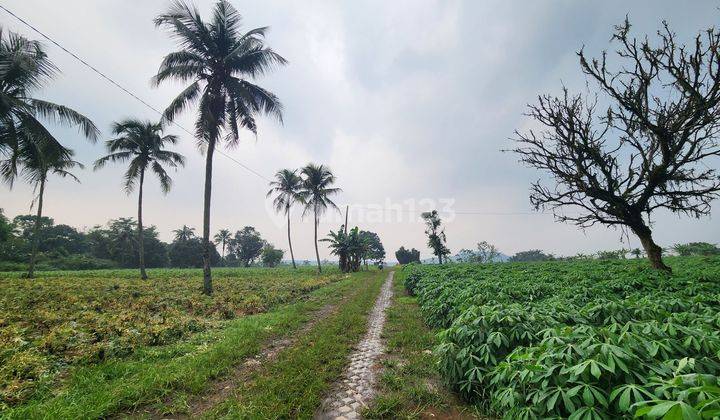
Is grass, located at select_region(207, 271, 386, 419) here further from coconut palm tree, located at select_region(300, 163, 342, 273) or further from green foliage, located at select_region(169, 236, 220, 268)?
green foliage, located at select_region(169, 236, 220, 268)

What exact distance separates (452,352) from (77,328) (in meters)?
7.88

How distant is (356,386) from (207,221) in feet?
37.6

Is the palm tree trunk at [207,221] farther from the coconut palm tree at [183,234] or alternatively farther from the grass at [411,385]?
the coconut palm tree at [183,234]

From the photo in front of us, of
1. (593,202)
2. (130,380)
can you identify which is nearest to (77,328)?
(130,380)

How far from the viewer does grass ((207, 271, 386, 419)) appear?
11.8 feet

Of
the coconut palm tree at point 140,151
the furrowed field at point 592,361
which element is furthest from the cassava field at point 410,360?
the coconut palm tree at point 140,151

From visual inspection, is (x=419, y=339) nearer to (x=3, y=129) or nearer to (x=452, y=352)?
(x=452, y=352)

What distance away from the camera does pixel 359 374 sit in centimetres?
481

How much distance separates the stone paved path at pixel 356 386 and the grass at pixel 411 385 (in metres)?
0.17

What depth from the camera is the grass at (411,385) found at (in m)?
3.58

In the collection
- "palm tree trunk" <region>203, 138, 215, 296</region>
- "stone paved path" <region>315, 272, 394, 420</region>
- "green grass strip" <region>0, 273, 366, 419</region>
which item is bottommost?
"stone paved path" <region>315, 272, 394, 420</region>

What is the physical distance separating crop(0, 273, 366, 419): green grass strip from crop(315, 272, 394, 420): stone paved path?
1970 millimetres

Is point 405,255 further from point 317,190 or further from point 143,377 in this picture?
point 143,377

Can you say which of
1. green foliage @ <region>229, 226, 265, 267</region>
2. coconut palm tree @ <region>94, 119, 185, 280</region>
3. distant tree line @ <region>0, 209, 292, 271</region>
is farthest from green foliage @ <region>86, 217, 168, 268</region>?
coconut palm tree @ <region>94, 119, 185, 280</region>
